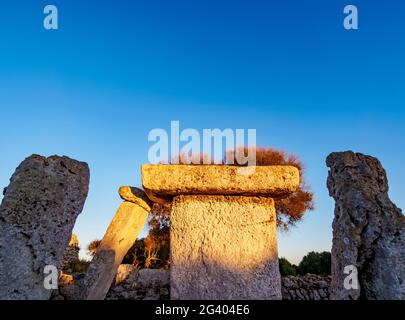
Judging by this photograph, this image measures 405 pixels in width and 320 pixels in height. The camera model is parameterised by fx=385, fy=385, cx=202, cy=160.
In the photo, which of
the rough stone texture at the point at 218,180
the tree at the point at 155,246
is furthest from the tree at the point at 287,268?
the rough stone texture at the point at 218,180

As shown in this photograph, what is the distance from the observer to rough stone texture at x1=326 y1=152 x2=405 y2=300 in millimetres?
2727

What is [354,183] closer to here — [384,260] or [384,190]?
[384,190]

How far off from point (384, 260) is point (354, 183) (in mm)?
613

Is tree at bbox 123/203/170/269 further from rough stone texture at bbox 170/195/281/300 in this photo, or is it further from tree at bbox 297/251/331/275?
rough stone texture at bbox 170/195/281/300

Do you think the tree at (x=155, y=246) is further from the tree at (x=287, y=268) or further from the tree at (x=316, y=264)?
the tree at (x=316, y=264)

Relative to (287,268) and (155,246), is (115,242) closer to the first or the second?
(287,268)

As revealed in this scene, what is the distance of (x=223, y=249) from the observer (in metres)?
3.36

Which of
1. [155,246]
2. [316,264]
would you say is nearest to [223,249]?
[316,264]

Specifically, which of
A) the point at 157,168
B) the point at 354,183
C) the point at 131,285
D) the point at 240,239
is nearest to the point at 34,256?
the point at 157,168

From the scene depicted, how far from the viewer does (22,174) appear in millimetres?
2818

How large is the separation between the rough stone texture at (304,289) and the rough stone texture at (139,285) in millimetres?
2280

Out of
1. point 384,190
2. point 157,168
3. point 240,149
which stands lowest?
point 384,190

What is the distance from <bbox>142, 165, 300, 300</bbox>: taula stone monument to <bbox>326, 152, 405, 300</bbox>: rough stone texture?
54cm
